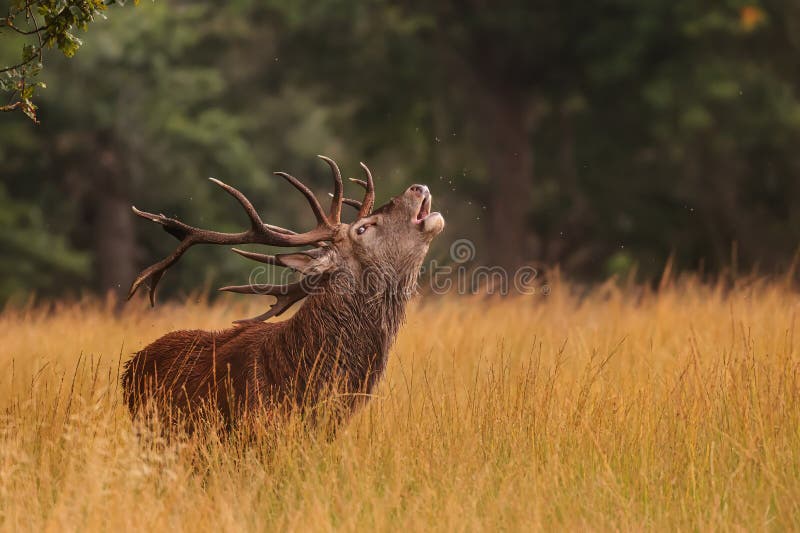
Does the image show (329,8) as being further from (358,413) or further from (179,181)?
(358,413)

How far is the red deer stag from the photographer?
5.49 m

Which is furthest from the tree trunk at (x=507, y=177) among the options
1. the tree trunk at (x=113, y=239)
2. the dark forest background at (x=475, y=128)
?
the tree trunk at (x=113, y=239)

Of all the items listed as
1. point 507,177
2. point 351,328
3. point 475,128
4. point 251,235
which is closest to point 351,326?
point 351,328

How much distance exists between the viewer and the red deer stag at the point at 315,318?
5.49 metres

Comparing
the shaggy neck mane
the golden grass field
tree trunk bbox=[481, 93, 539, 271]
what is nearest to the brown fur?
the shaggy neck mane

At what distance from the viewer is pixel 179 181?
19.4 m

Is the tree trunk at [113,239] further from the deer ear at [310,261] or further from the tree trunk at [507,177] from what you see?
the deer ear at [310,261]

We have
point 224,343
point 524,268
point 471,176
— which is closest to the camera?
point 224,343

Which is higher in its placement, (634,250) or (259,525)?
(634,250)

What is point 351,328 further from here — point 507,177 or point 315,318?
point 507,177

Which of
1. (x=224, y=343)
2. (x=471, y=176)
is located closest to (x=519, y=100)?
(x=471, y=176)

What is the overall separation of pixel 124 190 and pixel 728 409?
600 inches

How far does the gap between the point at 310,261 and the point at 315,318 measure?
0.34 metres

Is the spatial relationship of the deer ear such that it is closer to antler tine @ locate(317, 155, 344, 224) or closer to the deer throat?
the deer throat
